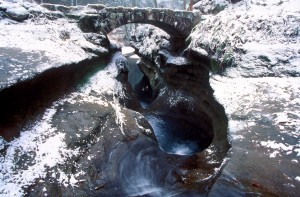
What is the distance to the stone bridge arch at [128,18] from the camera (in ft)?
40.7

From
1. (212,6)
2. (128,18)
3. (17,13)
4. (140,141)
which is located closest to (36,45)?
(17,13)

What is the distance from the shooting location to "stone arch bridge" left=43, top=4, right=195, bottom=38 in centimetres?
1225

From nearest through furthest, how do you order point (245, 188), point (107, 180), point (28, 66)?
point (245, 188) → point (107, 180) → point (28, 66)

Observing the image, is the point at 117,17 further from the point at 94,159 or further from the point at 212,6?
the point at 94,159

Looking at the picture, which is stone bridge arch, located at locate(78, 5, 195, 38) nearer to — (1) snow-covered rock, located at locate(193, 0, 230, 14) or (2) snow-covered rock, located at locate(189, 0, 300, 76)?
(1) snow-covered rock, located at locate(193, 0, 230, 14)

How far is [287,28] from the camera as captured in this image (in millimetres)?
7340

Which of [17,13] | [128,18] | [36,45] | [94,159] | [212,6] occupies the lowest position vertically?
[94,159]

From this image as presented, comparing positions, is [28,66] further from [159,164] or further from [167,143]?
[167,143]

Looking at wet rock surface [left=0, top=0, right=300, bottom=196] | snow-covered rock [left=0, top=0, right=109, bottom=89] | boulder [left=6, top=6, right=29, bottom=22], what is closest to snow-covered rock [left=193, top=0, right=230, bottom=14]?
wet rock surface [left=0, top=0, right=300, bottom=196]

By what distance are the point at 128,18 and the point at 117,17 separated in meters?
0.61

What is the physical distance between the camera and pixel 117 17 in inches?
504

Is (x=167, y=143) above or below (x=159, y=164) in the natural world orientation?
below

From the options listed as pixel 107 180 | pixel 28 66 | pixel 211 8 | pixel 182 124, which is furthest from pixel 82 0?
pixel 107 180

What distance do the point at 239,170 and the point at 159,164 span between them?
6.87 ft
